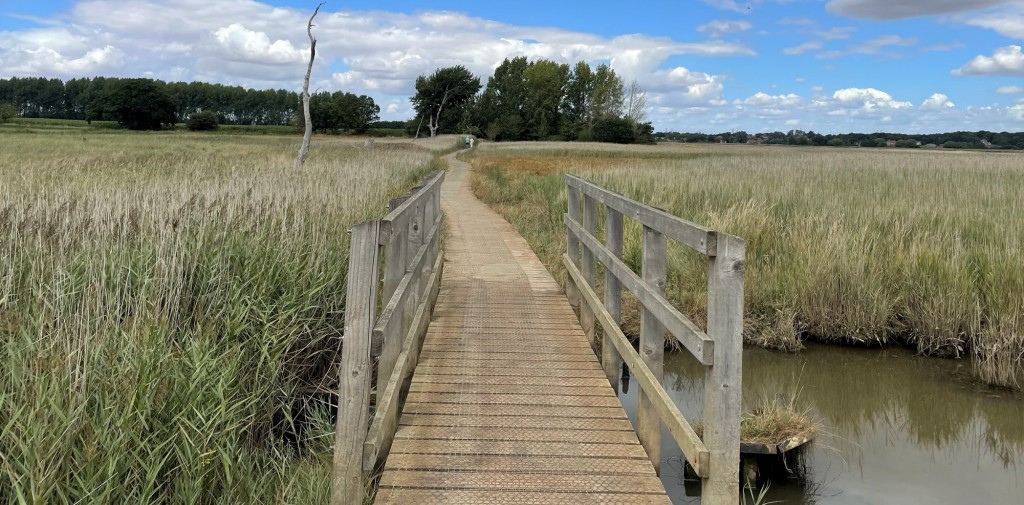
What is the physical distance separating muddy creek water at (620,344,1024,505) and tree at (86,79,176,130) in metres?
93.7

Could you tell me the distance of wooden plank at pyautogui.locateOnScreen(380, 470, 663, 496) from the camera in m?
3.35

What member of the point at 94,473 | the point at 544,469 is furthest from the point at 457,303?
the point at 94,473

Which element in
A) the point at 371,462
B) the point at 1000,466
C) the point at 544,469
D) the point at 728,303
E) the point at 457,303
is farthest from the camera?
the point at 457,303

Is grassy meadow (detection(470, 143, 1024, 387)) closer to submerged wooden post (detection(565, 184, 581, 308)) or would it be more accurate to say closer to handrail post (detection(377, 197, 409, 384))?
submerged wooden post (detection(565, 184, 581, 308))

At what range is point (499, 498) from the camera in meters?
3.26

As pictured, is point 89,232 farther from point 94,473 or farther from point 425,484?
point 425,484

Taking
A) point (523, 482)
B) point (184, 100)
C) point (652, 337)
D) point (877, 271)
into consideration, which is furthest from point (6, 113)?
point (523, 482)

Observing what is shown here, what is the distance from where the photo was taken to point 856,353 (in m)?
7.21

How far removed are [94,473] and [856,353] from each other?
668 cm

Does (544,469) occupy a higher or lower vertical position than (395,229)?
lower

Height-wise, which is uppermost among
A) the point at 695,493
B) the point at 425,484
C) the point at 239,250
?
the point at 239,250

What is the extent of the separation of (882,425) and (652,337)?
274cm

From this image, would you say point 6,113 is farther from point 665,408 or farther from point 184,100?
point 665,408

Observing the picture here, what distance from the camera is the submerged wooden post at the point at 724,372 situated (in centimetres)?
285
